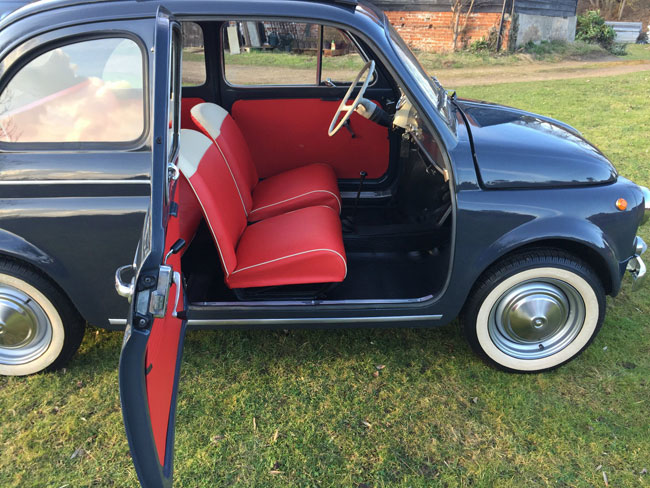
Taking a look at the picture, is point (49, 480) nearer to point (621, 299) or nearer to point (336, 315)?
point (336, 315)

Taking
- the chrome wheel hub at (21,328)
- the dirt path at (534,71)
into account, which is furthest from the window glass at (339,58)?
the dirt path at (534,71)

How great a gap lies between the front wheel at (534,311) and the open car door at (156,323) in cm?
160

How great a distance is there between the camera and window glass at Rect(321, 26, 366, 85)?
3.08 meters

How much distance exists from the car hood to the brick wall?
13.2 meters

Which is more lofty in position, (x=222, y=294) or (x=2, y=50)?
(x=2, y=50)

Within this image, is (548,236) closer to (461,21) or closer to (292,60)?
(292,60)

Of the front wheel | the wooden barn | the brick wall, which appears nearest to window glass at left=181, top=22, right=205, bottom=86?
the front wheel

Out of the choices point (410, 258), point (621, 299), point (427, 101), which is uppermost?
point (427, 101)

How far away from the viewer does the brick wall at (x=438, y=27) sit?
14.7 m

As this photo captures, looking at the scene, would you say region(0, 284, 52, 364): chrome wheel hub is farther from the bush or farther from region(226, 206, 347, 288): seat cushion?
the bush

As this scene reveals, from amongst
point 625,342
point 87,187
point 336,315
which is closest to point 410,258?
point 336,315

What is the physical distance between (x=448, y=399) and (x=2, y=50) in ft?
8.92

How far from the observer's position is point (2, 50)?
2.17 meters

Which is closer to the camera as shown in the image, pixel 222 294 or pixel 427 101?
pixel 427 101
